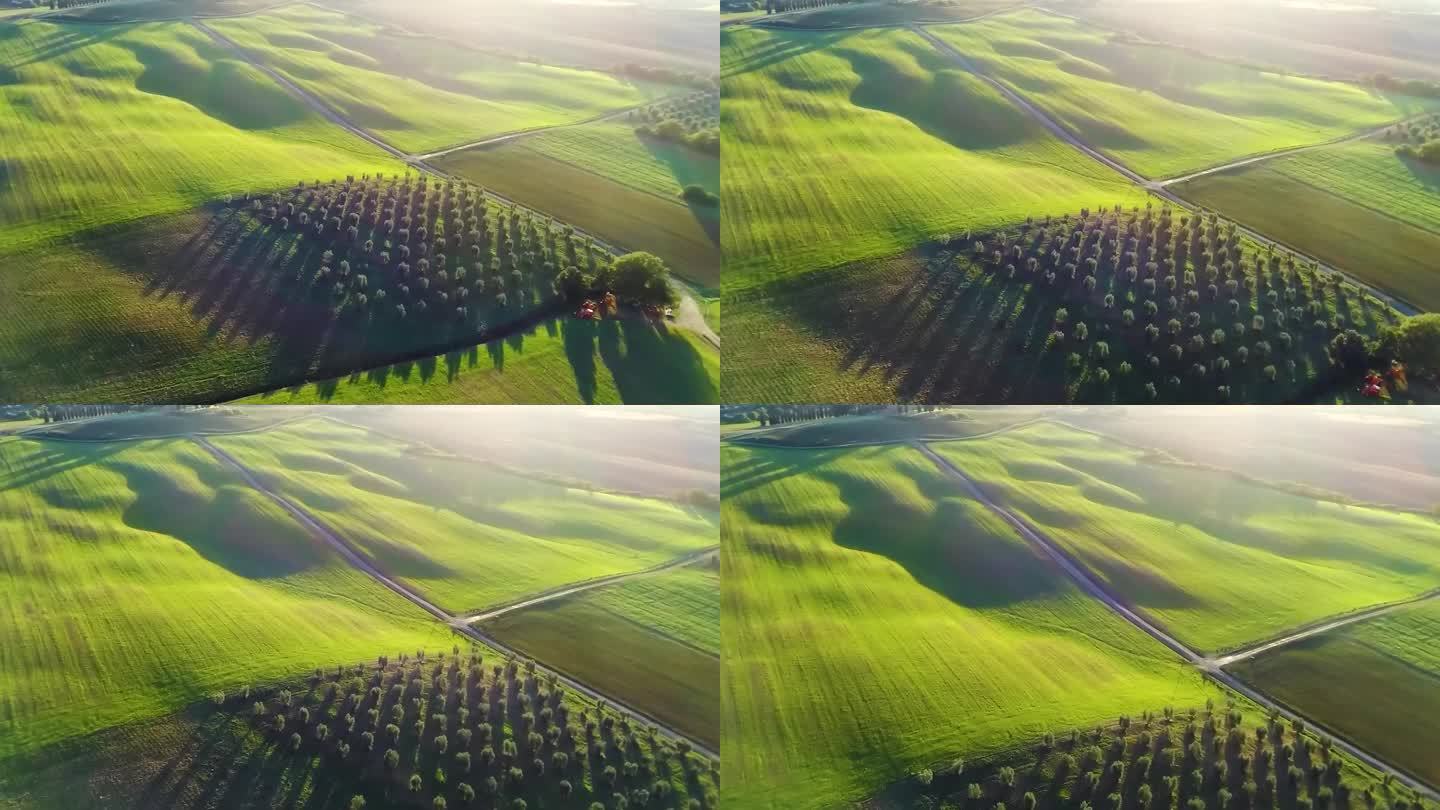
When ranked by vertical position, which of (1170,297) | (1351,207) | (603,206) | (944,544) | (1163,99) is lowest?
(944,544)

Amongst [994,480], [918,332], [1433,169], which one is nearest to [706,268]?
[918,332]

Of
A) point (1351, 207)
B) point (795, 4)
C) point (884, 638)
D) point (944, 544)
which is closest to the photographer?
point (884, 638)

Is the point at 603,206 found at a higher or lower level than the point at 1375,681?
higher

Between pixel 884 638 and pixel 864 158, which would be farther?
pixel 864 158

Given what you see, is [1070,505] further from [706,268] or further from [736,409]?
[706,268]

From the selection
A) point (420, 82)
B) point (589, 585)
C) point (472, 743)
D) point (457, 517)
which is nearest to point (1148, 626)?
point (589, 585)

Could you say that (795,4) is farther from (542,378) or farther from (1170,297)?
(542,378)

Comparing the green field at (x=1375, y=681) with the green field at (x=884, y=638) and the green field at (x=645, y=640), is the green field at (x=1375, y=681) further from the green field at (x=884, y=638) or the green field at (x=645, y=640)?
the green field at (x=645, y=640)

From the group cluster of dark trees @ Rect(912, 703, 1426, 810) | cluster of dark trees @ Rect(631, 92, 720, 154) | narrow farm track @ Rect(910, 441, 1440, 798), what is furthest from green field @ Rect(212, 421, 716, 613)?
cluster of dark trees @ Rect(631, 92, 720, 154)
